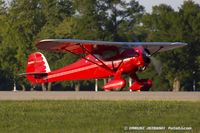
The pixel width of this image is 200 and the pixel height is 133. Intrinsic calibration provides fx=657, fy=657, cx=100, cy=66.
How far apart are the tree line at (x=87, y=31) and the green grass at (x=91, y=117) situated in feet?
124

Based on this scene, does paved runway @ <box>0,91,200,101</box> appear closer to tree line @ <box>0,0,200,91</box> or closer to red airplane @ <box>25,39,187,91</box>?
red airplane @ <box>25,39,187,91</box>

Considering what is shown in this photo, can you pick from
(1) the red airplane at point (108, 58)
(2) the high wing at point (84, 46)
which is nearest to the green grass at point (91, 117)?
(1) the red airplane at point (108, 58)

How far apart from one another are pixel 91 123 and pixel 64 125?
798 mm

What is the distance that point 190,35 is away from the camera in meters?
61.0

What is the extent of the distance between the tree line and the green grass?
37.9 meters

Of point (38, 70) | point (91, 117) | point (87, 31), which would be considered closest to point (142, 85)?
point (38, 70)

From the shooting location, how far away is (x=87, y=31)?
66.6 meters

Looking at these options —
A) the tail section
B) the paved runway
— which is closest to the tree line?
the tail section

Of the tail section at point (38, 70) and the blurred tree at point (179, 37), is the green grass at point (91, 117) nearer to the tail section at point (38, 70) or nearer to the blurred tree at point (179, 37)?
the tail section at point (38, 70)

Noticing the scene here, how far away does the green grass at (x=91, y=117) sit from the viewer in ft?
51.3

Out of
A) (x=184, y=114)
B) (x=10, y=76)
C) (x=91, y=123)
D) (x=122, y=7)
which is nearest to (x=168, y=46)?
(x=184, y=114)

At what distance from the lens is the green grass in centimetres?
1564

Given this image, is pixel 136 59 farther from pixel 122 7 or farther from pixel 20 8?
pixel 122 7

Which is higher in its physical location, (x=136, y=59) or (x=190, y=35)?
(x=190, y=35)
